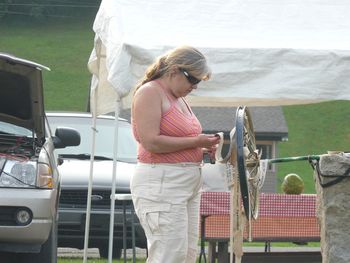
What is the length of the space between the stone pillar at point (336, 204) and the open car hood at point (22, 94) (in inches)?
105

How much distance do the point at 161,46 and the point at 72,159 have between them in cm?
394

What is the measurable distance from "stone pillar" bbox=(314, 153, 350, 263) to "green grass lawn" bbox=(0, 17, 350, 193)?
1338 inches

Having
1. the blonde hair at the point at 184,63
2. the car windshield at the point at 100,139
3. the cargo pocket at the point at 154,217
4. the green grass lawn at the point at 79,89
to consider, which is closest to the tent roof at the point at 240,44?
the blonde hair at the point at 184,63

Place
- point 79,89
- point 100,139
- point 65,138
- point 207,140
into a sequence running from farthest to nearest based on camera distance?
point 79,89 → point 100,139 → point 65,138 → point 207,140

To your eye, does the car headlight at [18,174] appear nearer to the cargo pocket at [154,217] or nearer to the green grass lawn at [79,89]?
the cargo pocket at [154,217]

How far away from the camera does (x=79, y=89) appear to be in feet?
205

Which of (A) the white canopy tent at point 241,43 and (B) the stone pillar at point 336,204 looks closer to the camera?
(B) the stone pillar at point 336,204

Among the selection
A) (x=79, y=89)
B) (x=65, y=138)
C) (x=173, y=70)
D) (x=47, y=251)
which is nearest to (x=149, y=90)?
(x=173, y=70)

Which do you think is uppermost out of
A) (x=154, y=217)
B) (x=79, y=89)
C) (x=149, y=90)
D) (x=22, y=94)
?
(x=79, y=89)

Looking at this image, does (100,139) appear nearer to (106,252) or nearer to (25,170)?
(106,252)

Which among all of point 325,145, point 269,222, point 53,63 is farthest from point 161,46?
point 53,63

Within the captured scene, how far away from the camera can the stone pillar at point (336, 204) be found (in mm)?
6105

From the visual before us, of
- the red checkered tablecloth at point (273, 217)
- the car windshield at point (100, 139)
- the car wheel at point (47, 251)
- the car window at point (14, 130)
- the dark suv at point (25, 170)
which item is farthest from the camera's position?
the car windshield at point (100, 139)

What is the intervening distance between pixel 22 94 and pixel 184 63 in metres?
2.91
